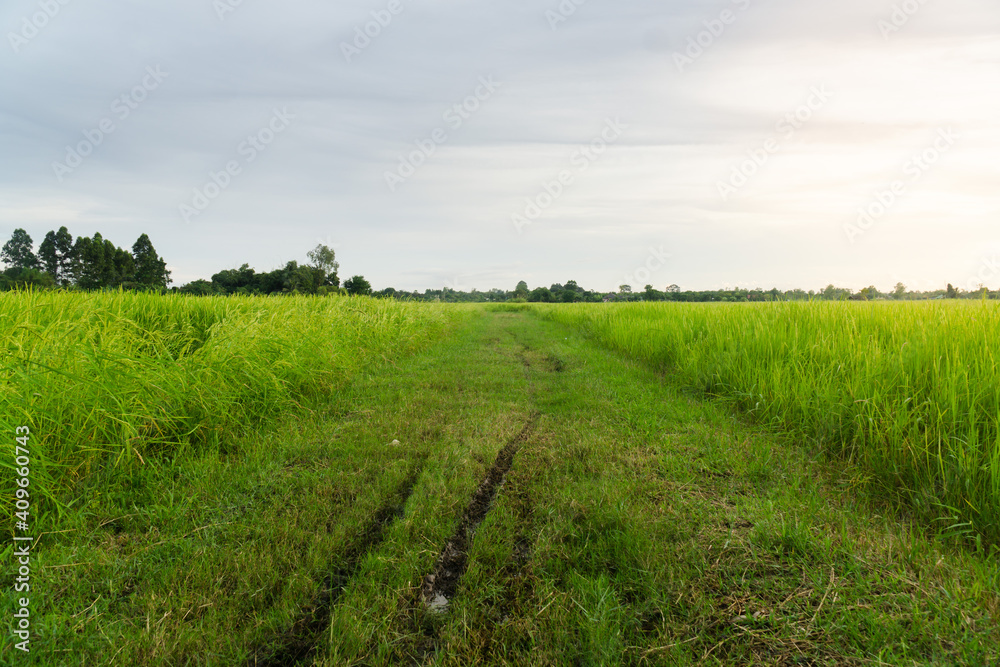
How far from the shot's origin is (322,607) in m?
1.79

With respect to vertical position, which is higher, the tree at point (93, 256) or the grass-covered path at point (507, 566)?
the tree at point (93, 256)

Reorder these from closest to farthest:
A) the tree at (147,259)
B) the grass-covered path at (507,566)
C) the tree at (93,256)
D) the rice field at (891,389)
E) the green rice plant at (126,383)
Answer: the grass-covered path at (507,566)
the rice field at (891,389)
the green rice plant at (126,383)
the tree at (93,256)
the tree at (147,259)

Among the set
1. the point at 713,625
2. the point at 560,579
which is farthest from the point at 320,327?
the point at 713,625

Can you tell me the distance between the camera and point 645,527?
223 cm

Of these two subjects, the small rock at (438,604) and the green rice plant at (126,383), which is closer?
the small rock at (438,604)

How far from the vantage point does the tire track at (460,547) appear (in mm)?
1863

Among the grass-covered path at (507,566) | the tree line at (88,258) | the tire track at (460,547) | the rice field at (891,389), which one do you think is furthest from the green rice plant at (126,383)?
the tree line at (88,258)

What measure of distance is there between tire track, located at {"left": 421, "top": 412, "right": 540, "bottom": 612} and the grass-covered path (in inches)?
0.6

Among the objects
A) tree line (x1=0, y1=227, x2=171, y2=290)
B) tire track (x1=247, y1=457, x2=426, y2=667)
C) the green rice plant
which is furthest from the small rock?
tree line (x1=0, y1=227, x2=171, y2=290)

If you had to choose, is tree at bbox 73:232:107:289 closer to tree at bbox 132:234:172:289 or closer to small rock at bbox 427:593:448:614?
tree at bbox 132:234:172:289

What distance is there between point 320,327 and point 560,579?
6276 millimetres

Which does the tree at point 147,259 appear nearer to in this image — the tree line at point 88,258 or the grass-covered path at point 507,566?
the tree line at point 88,258

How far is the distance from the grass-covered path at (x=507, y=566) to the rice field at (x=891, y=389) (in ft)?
1.03

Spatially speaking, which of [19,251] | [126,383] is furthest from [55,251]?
[126,383]
